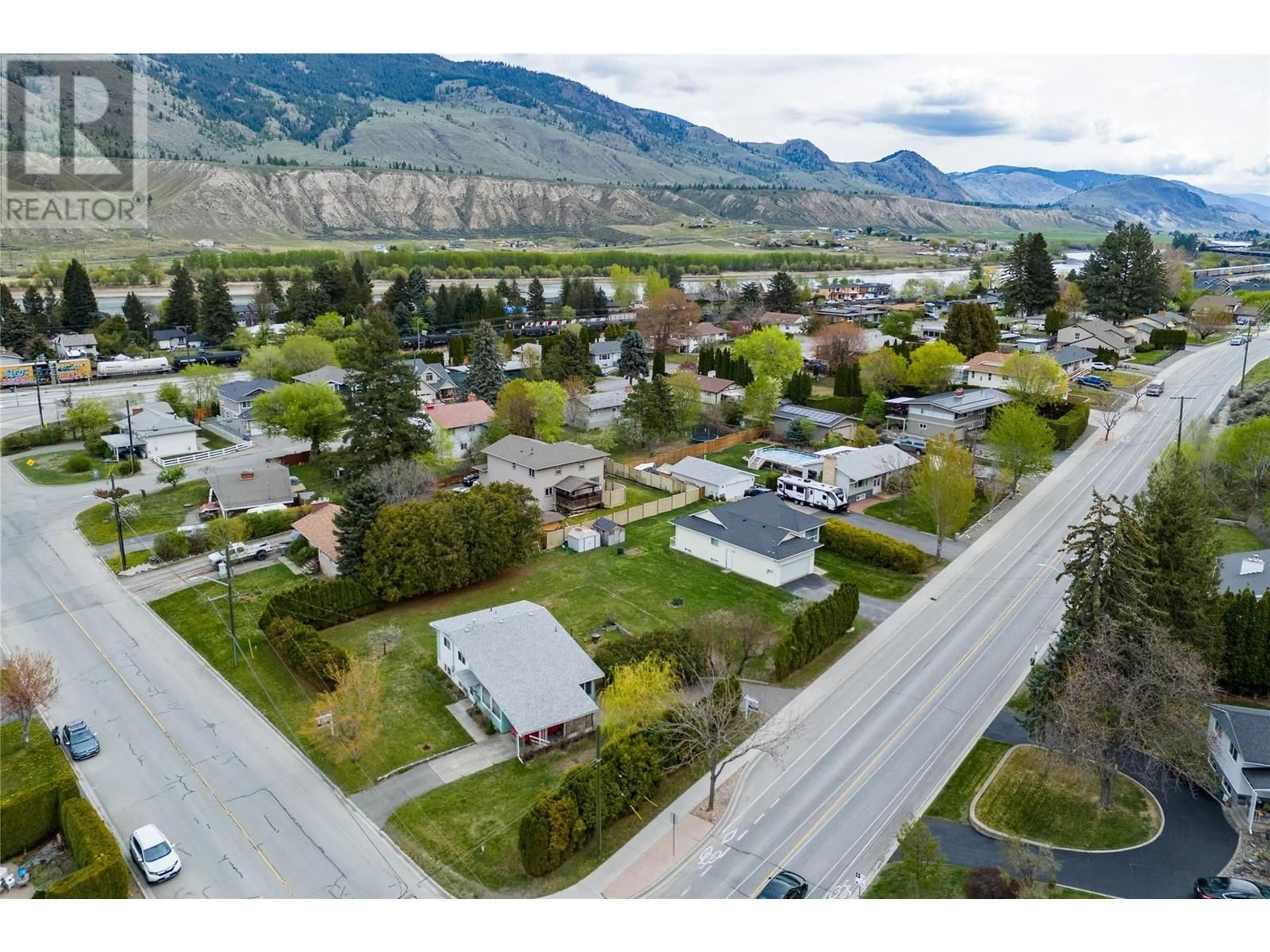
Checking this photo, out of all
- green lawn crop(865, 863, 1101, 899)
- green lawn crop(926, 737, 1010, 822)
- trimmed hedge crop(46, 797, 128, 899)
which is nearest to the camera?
trimmed hedge crop(46, 797, 128, 899)

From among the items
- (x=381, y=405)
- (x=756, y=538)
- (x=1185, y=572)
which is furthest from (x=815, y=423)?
(x=1185, y=572)

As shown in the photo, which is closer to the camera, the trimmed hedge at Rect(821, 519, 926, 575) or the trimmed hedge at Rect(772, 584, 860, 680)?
the trimmed hedge at Rect(772, 584, 860, 680)

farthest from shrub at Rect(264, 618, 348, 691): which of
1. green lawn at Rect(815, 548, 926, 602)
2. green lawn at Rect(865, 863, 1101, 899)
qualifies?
green lawn at Rect(815, 548, 926, 602)

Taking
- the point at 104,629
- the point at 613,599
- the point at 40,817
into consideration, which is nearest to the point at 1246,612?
the point at 613,599

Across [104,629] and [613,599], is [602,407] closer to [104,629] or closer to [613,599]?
[613,599]

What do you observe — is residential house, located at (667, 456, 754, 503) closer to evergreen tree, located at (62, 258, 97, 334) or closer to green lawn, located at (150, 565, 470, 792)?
green lawn, located at (150, 565, 470, 792)

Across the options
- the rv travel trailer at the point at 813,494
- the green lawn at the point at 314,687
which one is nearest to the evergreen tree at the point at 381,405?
the green lawn at the point at 314,687

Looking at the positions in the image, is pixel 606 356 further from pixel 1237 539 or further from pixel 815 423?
pixel 1237 539
